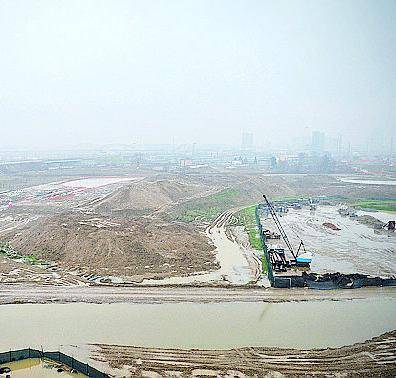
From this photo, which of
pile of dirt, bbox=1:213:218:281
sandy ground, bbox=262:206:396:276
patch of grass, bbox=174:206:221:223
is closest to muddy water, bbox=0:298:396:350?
pile of dirt, bbox=1:213:218:281

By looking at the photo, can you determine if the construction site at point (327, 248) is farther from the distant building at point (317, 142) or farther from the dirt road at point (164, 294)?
the distant building at point (317, 142)

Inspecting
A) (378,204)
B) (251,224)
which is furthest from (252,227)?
(378,204)

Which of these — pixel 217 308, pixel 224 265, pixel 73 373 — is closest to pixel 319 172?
pixel 224 265

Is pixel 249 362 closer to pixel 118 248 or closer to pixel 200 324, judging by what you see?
pixel 200 324

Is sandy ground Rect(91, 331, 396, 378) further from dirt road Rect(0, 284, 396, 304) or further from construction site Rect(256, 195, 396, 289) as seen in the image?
construction site Rect(256, 195, 396, 289)

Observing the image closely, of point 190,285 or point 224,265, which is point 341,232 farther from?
point 190,285

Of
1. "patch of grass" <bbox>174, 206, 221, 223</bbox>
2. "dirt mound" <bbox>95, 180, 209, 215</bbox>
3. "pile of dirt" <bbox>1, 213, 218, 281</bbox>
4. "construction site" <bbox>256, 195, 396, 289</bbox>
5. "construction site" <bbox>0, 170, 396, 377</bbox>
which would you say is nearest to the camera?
"construction site" <bbox>0, 170, 396, 377</bbox>
